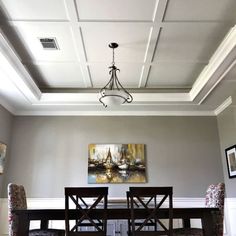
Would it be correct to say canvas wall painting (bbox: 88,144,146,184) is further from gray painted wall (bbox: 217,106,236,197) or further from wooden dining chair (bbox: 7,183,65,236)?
wooden dining chair (bbox: 7,183,65,236)

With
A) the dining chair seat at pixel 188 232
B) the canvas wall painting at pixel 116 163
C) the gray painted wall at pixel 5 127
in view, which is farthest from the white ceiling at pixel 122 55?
the dining chair seat at pixel 188 232

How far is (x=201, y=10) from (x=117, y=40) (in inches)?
44.1

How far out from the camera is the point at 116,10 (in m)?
2.92

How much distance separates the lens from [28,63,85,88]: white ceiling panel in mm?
4180

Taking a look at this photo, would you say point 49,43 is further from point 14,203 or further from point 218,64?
point 218,64

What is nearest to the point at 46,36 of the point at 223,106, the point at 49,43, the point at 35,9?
the point at 49,43

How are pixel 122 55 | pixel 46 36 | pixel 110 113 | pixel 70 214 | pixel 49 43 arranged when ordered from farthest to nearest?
pixel 110 113
pixel 122 55
pixel 49 43
pixel 46 36
pixel 70 214

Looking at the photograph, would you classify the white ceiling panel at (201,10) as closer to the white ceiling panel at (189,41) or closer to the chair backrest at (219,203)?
the white ceiling panel at (189,41)

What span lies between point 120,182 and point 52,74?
2.33 meters

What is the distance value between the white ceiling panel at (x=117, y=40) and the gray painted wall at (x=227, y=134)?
6.64 ft

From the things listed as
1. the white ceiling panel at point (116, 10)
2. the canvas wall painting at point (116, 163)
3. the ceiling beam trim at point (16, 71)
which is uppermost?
the white ceiling panel at point (116, 10)

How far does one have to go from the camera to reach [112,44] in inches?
140

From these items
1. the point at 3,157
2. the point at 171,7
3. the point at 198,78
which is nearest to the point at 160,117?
the point at 198,78

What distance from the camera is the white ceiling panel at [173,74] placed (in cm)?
417
